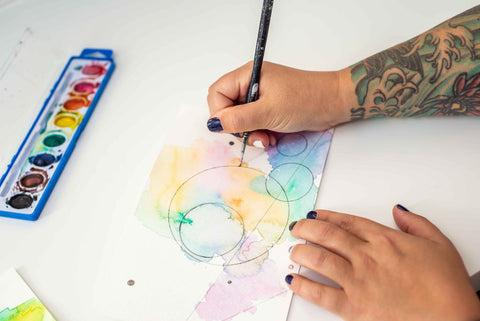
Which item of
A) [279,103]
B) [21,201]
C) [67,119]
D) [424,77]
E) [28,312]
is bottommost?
[28,312]

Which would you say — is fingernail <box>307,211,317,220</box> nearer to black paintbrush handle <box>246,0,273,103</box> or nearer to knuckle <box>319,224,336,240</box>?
knuckle <box>319,224,336,240</box>

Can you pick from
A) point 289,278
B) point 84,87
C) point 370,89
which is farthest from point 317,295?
point 84,87

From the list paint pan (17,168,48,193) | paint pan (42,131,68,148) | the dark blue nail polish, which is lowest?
the dark blue nail polish

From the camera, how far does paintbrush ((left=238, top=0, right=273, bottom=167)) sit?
2.44 ft

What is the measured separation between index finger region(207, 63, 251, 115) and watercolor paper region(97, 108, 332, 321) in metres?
0.07

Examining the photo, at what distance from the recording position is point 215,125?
86 centimetres

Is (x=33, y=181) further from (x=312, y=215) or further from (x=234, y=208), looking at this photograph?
(x=312, y=215)

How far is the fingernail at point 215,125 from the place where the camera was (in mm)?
849

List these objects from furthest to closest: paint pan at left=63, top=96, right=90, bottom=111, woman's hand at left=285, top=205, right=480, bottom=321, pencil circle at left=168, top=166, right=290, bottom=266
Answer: paint pan at left=63, top=96, right=90, bottom=111, pencil circle at left=168, top=166, right=290, bottom=266, woman's hand at left=285, top=205, right=480, bottom=321

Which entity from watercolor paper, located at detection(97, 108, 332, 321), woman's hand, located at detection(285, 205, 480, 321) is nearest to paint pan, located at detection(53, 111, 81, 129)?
watercolor paper, located at detection(97, 108, 332, 321)

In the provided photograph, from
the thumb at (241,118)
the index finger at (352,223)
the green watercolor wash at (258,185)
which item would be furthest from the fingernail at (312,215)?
the thumb at (241,118)

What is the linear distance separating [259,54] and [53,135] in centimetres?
51

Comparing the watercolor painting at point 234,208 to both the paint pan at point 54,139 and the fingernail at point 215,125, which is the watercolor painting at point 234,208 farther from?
the paint pan at point 54,139

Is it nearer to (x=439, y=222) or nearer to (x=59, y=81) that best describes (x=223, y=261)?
(x=439, y=222)
